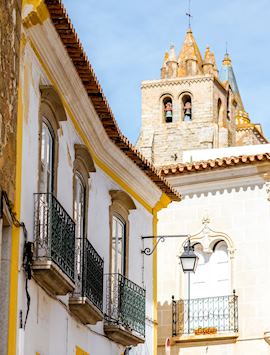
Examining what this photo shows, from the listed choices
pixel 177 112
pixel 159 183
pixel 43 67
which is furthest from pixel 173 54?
pixel 43 67

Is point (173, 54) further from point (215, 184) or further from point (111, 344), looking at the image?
point (111, 344)

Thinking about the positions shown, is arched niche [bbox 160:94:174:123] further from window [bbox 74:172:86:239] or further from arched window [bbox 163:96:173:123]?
window [bbox 74:172:86:239]

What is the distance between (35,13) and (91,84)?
3328mm

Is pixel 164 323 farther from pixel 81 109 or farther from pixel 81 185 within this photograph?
pixel 81 109

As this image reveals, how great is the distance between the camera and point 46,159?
15172 millimetres

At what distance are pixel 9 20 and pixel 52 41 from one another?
2122 millimetres

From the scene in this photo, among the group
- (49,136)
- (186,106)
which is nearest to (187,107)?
(186,106)

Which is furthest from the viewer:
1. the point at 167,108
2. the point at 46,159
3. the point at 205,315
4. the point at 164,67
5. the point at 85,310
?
the point at 164,67

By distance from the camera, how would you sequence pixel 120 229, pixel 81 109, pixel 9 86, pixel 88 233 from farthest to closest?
pixel 120 229
pixel 88 233
pixel 81 109
pixel 9 86

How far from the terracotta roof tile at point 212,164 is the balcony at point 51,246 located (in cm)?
1134

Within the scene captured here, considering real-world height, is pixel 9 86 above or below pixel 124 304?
above

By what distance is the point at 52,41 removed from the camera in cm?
1462

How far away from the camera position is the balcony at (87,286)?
16234 mm

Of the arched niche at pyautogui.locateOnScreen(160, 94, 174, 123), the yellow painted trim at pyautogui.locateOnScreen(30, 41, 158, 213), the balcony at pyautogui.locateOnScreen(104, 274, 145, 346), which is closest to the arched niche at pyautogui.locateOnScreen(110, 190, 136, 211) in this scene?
the yellow painted trim at pyautogui.locateOnScreen(30, 41, 158, 213)
